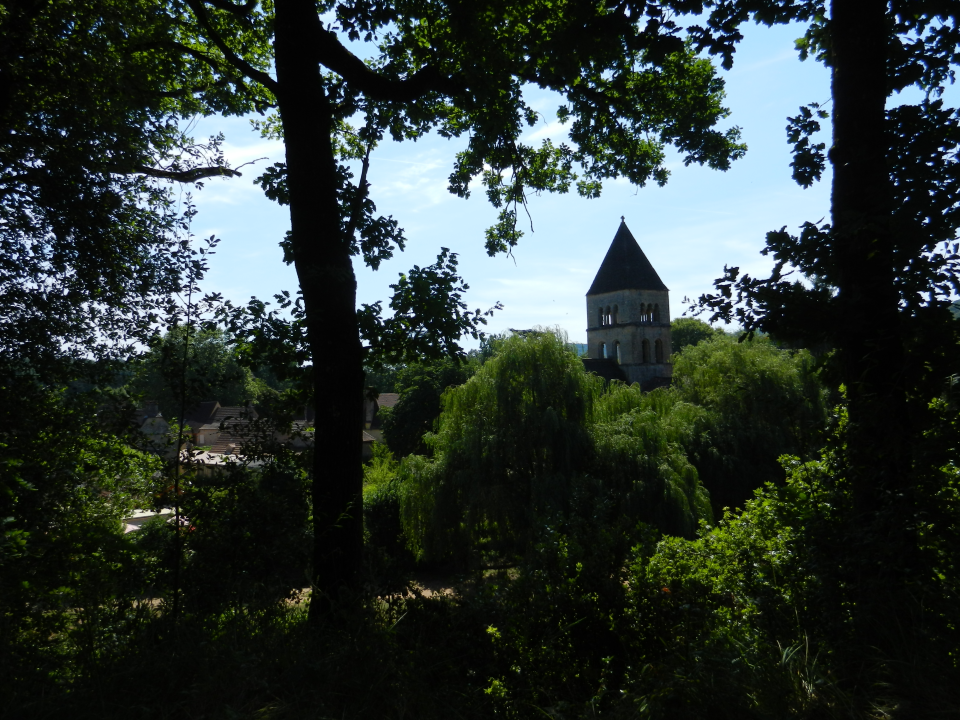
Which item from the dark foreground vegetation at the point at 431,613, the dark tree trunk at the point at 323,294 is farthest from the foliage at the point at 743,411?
the dark tree trunk at the point at 323,294

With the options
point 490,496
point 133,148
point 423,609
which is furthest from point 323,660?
point 490,496

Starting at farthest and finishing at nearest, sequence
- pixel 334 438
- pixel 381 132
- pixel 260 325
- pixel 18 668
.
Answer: pixel 381 132
pixel 260 325
pixel 334 438
pixel 18 668

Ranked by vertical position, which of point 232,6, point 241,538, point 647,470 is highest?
point 232,6

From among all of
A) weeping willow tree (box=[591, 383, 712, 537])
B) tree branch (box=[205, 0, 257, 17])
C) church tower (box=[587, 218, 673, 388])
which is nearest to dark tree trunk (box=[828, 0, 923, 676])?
tree branch (box=[205, 0, 257, 17])

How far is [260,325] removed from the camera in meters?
5.84

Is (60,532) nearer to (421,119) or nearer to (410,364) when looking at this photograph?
(410,364)

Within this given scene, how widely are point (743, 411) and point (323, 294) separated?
68.0 ft

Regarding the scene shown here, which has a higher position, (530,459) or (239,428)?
(239,428)

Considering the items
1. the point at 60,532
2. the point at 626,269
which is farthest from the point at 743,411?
Result: the point at 626,269

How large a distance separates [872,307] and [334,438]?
153 inches

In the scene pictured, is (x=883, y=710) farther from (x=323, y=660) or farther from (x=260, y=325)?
(x=260, y=325)

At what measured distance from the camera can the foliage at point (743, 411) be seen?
68.8ft

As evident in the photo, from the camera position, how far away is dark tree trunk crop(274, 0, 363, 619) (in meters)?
5.25

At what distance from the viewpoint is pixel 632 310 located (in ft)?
173
